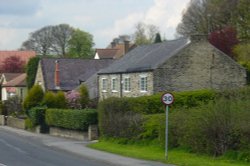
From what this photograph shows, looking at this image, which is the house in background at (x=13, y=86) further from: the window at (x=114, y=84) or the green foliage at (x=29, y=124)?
the window at (x=114, y=84)

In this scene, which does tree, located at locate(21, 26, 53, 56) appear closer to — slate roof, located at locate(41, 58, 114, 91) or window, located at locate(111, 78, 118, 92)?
slate roof, located at locate(41, 58, 114, 91)

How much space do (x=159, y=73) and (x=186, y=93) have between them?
6859 millimetres

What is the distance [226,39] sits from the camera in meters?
73.9

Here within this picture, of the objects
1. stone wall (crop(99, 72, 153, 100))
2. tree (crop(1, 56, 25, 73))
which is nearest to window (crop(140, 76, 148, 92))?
stone wall (crop(99, 72, 153, 100))

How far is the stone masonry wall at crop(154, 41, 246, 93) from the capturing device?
48.7 metres

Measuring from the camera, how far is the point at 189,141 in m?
27.8

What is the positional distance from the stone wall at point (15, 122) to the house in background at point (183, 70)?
→ 12788 millimetres

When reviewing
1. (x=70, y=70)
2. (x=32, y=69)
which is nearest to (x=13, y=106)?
(x=32, y=69)

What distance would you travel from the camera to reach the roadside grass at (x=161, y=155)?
24516 millimetres

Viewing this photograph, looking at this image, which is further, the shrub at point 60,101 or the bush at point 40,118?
the shrub at point 60,101

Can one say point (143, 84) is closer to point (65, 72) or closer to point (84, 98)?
point (84, 98)

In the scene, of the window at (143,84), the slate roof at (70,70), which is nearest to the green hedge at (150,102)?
the window at (143,84)

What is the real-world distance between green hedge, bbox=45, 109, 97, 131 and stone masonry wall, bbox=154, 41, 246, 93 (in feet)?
25.0

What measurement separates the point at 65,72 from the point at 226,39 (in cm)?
1983
